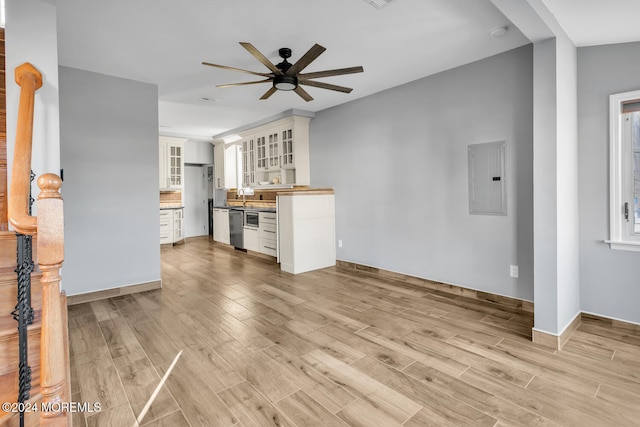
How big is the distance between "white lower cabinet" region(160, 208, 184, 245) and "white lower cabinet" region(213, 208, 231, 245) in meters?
0.88

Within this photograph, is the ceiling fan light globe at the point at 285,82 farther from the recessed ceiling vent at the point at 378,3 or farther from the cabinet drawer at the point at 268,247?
the cabinet drawer at the point at 268,247

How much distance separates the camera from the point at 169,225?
25.5ft

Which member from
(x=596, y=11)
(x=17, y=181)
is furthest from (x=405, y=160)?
(x=17, y=181)

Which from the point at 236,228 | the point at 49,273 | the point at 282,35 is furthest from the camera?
the point at 236,228

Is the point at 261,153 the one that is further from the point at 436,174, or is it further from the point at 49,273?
the point at 49,273

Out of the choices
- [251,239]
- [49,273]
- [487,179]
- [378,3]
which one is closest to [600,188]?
[487,179]

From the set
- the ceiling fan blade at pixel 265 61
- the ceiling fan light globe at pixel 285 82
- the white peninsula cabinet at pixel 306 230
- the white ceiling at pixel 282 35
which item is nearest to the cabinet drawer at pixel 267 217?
the white peninsula cabinet at pixel 306 230

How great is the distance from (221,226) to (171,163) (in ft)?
6.23

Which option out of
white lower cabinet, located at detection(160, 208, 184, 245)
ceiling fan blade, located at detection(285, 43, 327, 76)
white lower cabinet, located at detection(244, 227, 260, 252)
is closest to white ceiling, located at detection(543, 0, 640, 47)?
ceiling fan blade, located at detection(285, 43, 327, 76)

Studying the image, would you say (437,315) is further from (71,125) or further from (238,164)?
(238,164)

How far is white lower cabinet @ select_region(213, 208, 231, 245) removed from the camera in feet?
25.0

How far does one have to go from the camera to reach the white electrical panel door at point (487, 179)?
11.6 feet

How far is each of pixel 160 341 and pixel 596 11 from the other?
4222 millimetres

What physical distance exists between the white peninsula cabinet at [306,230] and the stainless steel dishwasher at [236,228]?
182 centimetres
